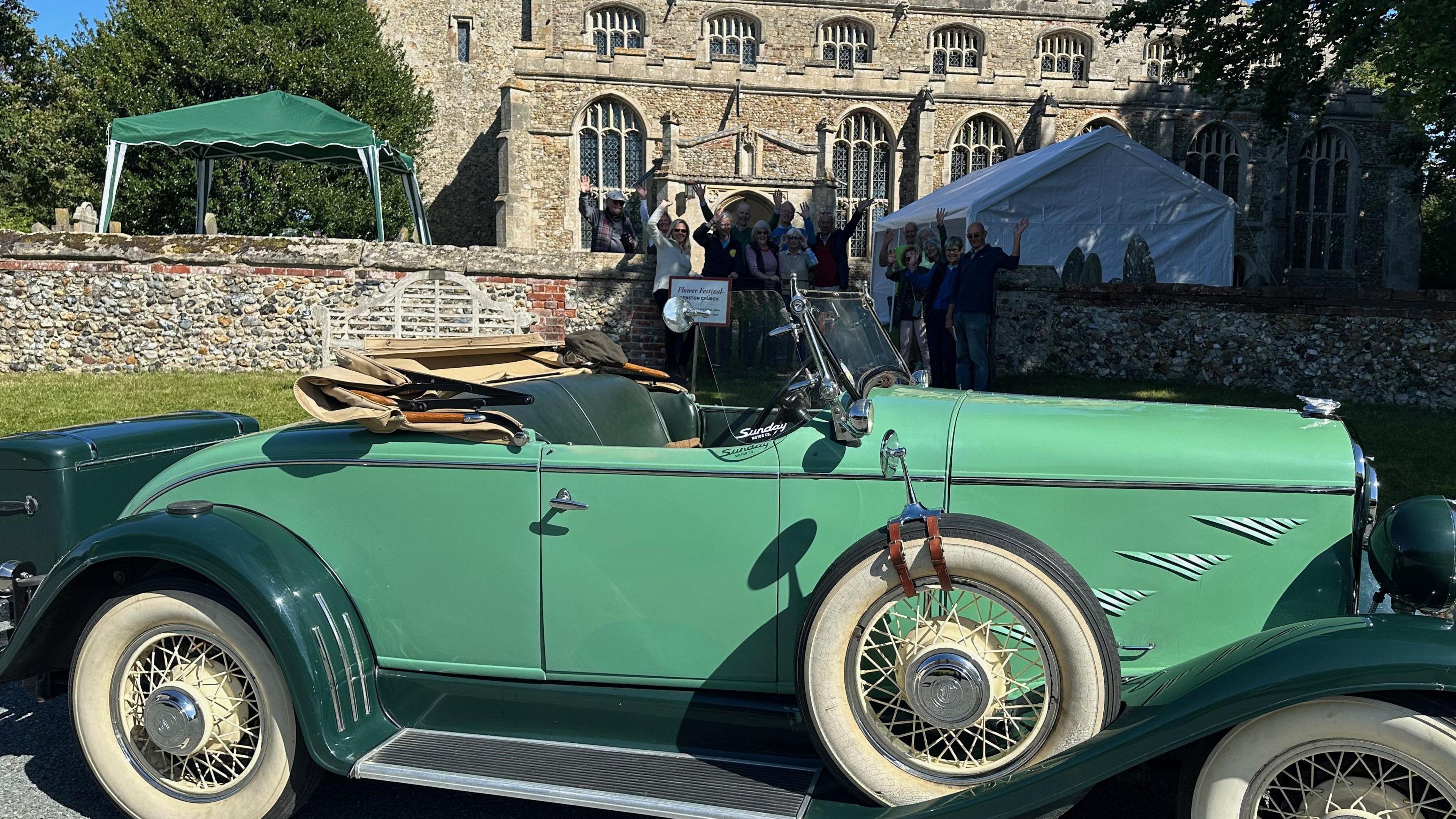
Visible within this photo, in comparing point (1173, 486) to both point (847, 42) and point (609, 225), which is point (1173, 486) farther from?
point (847, 42)

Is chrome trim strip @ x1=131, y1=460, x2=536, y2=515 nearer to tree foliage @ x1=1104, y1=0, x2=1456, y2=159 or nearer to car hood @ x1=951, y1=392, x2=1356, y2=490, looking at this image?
car hood @ x1=951, y1=392, x2=1356, y2=490

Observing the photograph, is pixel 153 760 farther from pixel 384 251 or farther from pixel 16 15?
pixel 16 15

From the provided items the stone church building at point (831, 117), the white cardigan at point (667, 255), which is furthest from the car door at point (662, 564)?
the stone church building at point (831, 117)

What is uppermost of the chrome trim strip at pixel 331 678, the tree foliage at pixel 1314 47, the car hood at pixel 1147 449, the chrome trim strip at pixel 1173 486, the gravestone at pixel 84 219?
the tree foliage at pixel 1314 47

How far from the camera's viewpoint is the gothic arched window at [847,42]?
3794 centimetres

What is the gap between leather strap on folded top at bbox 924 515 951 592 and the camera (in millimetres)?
2426

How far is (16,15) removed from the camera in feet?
96.3

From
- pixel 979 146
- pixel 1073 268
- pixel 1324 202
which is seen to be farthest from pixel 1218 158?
pixel 1073 268

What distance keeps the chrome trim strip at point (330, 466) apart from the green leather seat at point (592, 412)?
9.4 inches

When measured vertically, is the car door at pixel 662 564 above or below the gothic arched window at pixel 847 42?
below

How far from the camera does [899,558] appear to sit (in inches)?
96.6

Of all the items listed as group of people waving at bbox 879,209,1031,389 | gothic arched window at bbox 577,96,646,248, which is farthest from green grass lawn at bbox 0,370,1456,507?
gothic arched window at bbox 577,96,646,248

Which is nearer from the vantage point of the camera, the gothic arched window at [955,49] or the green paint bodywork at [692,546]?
the green paint bodywork at [692,546]

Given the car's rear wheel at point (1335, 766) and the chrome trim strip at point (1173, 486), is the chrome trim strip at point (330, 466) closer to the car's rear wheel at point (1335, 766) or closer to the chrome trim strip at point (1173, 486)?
the chrome trim strip at point (1173, 486)
